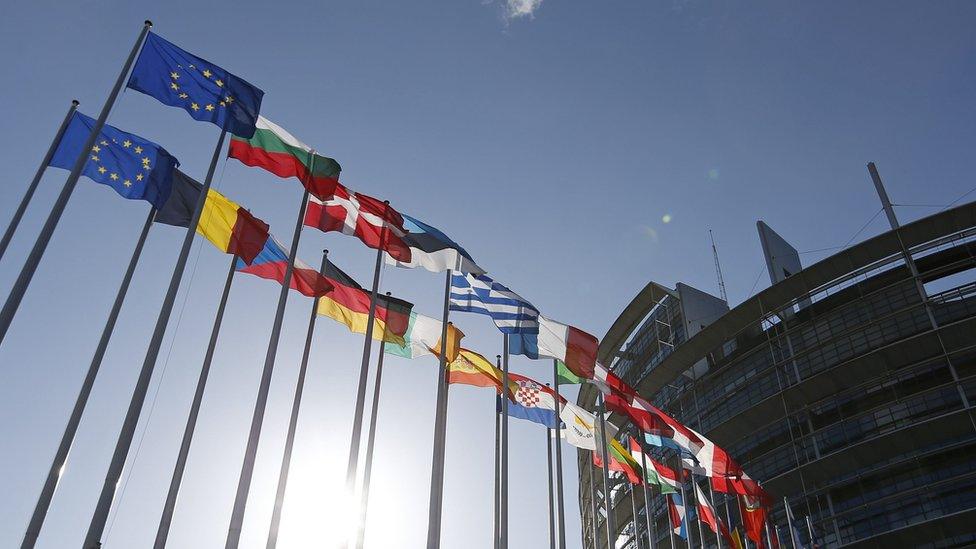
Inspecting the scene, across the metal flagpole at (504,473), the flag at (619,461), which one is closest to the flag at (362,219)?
the metal flagpole at (504,473)

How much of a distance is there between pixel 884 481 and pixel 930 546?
12.6ft

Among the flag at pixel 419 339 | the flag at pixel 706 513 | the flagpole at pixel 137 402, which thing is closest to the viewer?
the flagpole at pixel 137 402

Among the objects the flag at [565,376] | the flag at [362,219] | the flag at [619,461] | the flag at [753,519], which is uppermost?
the flag at [362,219]

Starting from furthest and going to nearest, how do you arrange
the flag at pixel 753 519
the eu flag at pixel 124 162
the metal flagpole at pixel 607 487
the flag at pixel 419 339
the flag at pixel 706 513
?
the flag at pixel 753 519 → the flag at pixel 706 513 → the metal flagpole at pixel 607 487 → the flag at pixel 419 339 → the eu flag at pixel 124 162

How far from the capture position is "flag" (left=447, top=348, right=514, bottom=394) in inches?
976

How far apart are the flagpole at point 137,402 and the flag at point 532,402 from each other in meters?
12.9

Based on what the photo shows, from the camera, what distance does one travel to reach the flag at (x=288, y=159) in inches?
742

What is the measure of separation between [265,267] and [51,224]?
250 inches

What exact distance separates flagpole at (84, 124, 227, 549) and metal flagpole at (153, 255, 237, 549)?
1.70 meters

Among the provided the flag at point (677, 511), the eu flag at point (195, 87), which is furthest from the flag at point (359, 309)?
the flag at point (677, 511)

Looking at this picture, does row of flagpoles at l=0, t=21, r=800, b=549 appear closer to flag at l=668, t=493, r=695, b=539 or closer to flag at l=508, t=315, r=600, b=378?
flag at l=508, t=315, r=600, b=378

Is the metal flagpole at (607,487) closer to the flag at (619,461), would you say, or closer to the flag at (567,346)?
the flag at (567,346)

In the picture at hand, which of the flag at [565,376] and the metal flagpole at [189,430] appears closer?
the metal flagpole at [189,430]

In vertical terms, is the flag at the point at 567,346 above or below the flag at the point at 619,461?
above
